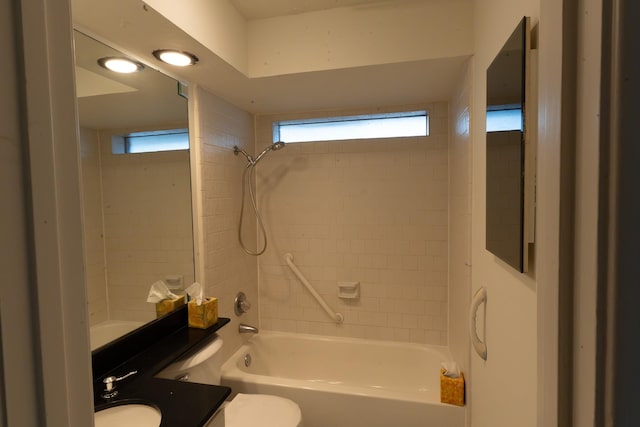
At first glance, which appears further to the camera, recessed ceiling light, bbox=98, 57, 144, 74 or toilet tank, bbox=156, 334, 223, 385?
toilet tank, bbox=156, 334, 223, 385

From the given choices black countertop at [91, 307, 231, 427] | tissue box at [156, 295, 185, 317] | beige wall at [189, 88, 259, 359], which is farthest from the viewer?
beige wall at [189, 88, 259, 359]

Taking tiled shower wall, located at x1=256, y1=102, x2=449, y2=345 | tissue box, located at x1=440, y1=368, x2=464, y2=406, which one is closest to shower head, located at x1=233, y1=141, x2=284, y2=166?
tiled shower wall, located at x1=256, y1=102, x2=449, y2=345

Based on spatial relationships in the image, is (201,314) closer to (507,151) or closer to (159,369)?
(159,369)

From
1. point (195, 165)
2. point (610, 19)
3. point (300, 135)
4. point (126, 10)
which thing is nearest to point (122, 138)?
point (195, 165)

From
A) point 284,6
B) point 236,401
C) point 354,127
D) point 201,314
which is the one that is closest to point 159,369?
point 201,314

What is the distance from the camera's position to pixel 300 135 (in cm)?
281

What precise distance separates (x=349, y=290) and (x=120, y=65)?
216 cm

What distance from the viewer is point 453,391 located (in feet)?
6.03

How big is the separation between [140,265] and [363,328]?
179 centimetres

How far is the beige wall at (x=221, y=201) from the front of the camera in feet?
6.68

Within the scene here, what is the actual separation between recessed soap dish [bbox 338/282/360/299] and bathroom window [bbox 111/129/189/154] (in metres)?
1.61

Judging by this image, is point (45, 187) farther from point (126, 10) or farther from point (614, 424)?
point (126, 10)

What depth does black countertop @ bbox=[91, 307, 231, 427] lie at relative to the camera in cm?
112

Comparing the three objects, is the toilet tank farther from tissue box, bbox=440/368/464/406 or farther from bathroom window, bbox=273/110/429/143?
bathroom window, bbox=273/110/429/143
